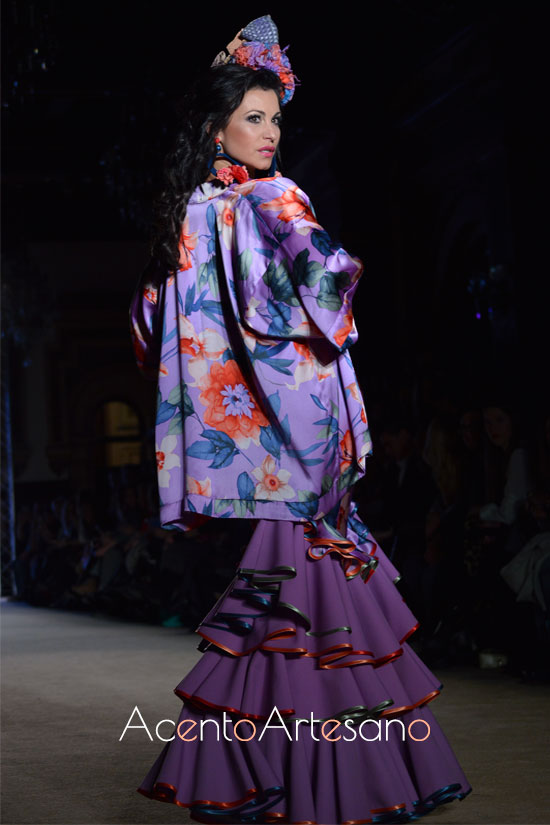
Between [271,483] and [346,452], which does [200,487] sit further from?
[346,452]

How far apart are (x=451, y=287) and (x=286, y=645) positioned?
262 inches

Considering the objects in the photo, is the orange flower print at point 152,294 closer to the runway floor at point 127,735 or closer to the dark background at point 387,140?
the runway floor at point 127,735

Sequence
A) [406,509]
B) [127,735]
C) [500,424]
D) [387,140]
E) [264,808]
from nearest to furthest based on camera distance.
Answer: [264,808], [127,735], [500,424], [406,509], [387,140]

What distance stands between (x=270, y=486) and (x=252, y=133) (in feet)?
2.05

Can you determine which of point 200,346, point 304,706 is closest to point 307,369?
point 200,346

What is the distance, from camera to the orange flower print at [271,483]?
192 cm

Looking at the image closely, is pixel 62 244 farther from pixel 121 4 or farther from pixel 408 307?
pixel 121 4

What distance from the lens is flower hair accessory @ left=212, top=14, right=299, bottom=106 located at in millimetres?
2074

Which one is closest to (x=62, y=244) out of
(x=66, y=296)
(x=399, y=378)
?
(x=66, y=296)

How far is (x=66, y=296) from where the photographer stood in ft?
48.4

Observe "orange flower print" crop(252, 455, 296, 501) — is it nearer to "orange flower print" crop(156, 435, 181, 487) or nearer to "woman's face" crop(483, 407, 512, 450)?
"orange flower print" crop(156, 435, 181, 487)

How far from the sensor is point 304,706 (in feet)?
5.93

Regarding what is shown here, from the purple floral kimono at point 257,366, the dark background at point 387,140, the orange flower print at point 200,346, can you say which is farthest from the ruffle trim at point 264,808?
the dark background at point 387,140

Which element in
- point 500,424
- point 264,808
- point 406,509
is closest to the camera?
point 264,808
